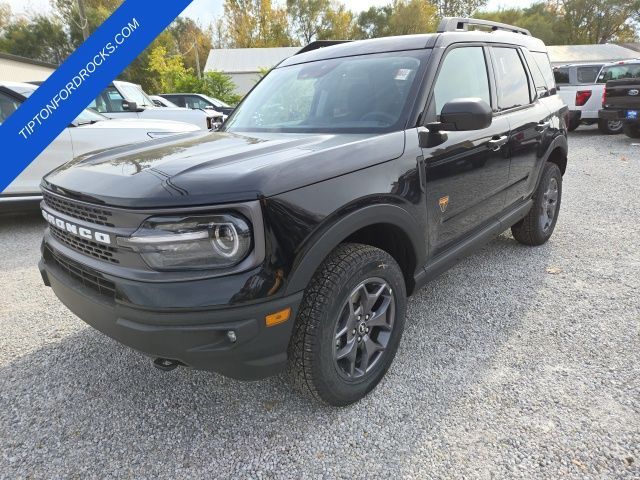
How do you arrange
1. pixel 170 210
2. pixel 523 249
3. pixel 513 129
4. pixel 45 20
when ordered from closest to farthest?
pixel 170 210, pixel 513 129, pixel 523 249, pixel 45 20

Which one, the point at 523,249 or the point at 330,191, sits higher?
the point at 330,191

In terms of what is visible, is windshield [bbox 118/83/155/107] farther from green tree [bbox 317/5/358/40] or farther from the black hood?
green tree [bbox 317/5/358/40]

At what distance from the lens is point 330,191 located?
1878 millimetres

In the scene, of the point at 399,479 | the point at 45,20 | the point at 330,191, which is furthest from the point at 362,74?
the point at 45,20

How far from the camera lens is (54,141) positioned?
5.32 meters

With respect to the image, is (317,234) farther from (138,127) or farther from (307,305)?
(138,127)

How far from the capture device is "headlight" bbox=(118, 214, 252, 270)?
1.64 meters

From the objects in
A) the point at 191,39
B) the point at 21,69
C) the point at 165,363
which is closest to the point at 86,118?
the point at 165,363

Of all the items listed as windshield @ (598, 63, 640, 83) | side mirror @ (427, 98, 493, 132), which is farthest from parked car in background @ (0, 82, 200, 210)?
windshield @ (598, 63, 640, 83)

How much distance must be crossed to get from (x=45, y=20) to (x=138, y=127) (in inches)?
1956

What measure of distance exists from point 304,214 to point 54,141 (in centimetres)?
485

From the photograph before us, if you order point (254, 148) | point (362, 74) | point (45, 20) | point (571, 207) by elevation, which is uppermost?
point (45, 20)

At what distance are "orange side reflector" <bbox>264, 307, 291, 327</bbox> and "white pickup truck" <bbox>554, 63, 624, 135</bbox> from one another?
487 inches

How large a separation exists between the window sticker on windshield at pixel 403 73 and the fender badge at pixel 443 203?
2.41 feet
